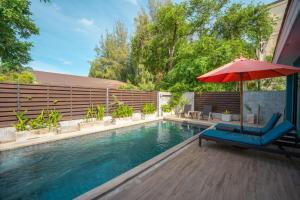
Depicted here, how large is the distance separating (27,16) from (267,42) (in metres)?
24.0

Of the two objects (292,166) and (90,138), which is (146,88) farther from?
(292,166)

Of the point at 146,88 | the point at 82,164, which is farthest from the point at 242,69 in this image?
the point at 146,88

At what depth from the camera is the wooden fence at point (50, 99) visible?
584 centimetres

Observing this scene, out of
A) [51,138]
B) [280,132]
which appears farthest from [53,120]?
[280,132]

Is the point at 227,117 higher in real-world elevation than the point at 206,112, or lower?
lower

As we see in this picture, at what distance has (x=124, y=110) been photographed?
32.6ft

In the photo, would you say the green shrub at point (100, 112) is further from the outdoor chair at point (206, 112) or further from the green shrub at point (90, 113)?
the outdoor chair at point (206, 112)

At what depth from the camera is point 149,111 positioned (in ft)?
38.6

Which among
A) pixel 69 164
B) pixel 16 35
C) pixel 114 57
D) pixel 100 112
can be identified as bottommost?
pixel 69 164

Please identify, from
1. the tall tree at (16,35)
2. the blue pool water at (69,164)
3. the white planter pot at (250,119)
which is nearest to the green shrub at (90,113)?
the blue pool water at (69,164)

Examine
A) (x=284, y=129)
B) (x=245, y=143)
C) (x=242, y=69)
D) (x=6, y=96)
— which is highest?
(x=242, y=69)

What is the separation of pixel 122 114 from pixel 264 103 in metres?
8.65

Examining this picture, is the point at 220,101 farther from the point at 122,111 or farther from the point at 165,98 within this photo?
the point at 122,111

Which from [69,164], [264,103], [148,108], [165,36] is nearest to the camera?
[69,164]
